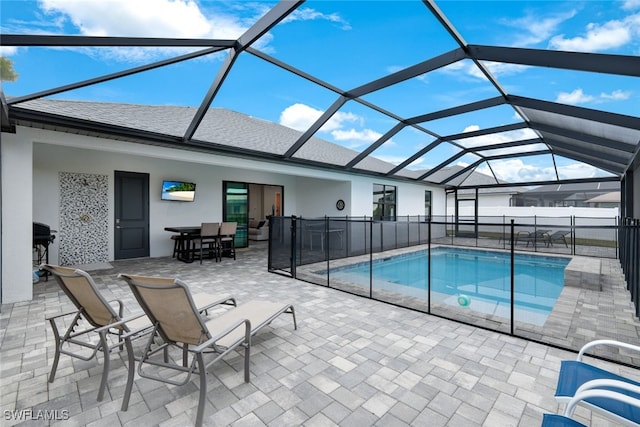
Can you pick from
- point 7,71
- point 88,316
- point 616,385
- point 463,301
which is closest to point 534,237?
point 463,301

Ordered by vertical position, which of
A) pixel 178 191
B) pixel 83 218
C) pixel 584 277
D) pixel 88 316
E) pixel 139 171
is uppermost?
pixel 139 171

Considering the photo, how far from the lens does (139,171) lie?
25.4ft

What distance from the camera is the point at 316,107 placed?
6.00 meters

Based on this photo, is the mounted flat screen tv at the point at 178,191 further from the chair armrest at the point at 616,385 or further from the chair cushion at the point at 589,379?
the chair armrest at the point at 616,385

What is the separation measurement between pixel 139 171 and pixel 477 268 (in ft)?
31.3

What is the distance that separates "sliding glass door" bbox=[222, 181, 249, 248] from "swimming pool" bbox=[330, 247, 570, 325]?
4615mm

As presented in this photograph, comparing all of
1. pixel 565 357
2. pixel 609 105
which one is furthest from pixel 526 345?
pixel 609 105

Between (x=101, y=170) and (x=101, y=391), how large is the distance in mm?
6781

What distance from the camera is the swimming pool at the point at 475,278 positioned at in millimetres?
4922

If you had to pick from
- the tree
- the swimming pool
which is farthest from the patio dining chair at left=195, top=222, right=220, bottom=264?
the tree

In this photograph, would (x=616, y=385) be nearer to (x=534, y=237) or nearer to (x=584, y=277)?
(x=584, y=277)

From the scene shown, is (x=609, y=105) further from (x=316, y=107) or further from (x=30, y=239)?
(x=30, y=239)

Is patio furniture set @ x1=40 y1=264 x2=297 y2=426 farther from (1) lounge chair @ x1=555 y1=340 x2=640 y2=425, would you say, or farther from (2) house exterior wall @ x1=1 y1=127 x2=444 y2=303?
(2) house exterior wall @ x1=1 y1=127 x2=444 y2=303

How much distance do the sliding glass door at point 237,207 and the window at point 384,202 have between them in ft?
15.7
